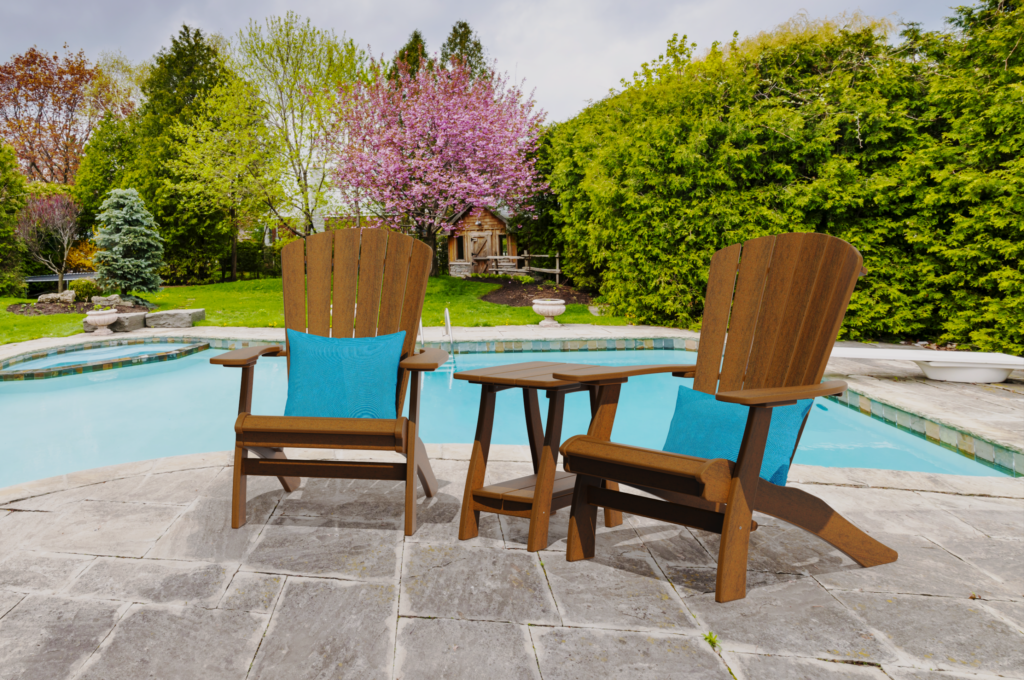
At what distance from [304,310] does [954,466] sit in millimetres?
3589

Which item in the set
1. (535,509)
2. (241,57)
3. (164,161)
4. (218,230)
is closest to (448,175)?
(241,57)

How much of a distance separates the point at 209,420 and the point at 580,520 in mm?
4015

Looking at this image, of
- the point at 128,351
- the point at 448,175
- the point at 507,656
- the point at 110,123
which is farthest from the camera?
the point at 110,123

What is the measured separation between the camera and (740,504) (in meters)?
1.54

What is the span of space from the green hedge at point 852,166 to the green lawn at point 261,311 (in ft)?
6.54

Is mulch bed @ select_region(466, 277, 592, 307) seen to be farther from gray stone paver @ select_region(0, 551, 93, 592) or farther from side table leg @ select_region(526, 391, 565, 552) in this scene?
gray stone paver @ select_region(0, 551, 93, 592)

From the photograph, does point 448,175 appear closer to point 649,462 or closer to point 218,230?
point 218,230

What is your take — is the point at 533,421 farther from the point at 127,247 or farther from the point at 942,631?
the point at 127,247

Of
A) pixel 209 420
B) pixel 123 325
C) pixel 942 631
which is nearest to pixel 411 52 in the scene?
pixel 123 325

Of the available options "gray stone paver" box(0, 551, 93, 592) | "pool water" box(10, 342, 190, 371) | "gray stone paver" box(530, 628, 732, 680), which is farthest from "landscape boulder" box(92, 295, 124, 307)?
"gray stone paver" box(530, 628, 732, 680)

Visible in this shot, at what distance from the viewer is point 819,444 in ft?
13.3

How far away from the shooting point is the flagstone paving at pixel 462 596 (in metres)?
1.31

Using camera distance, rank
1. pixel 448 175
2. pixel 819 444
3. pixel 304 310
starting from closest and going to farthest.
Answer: pixel 304 310 < pixel 819 444 < pixel 448 175

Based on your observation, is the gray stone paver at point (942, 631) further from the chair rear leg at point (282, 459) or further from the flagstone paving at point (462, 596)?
the chair rear leg at point (282, 459)
